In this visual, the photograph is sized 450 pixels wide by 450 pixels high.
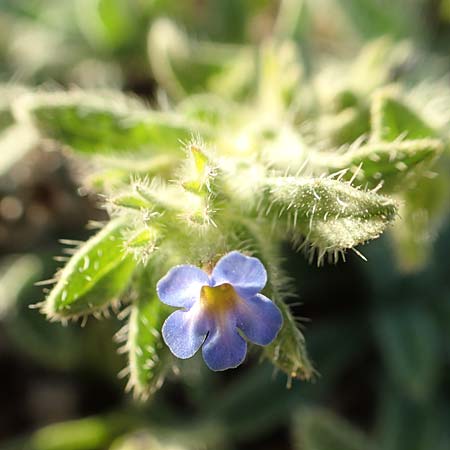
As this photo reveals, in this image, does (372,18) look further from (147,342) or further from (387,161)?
(147,342)

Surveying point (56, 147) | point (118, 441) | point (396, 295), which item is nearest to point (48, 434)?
point (118, 441)

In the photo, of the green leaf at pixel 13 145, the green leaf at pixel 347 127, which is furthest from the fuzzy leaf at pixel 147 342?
the green leaf at pixel 13 145

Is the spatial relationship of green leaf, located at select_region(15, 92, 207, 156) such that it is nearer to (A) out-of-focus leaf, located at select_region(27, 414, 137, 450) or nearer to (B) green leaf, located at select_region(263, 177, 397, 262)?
(B) green leaf, located at select_region(263, 177, 397, 262)

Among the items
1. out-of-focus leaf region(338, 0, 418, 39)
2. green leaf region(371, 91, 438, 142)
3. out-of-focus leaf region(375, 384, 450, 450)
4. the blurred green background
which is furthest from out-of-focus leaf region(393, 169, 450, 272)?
out-of-focus leaf region(338, 0, 418, 39)

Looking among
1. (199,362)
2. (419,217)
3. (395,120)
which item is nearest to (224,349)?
(395,120)

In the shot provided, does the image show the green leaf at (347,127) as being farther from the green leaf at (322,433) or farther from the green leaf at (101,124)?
the green leaf at (322,433)

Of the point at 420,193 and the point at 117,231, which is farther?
the point at 420,193

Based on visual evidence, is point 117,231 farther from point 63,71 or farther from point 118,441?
point 63,71
